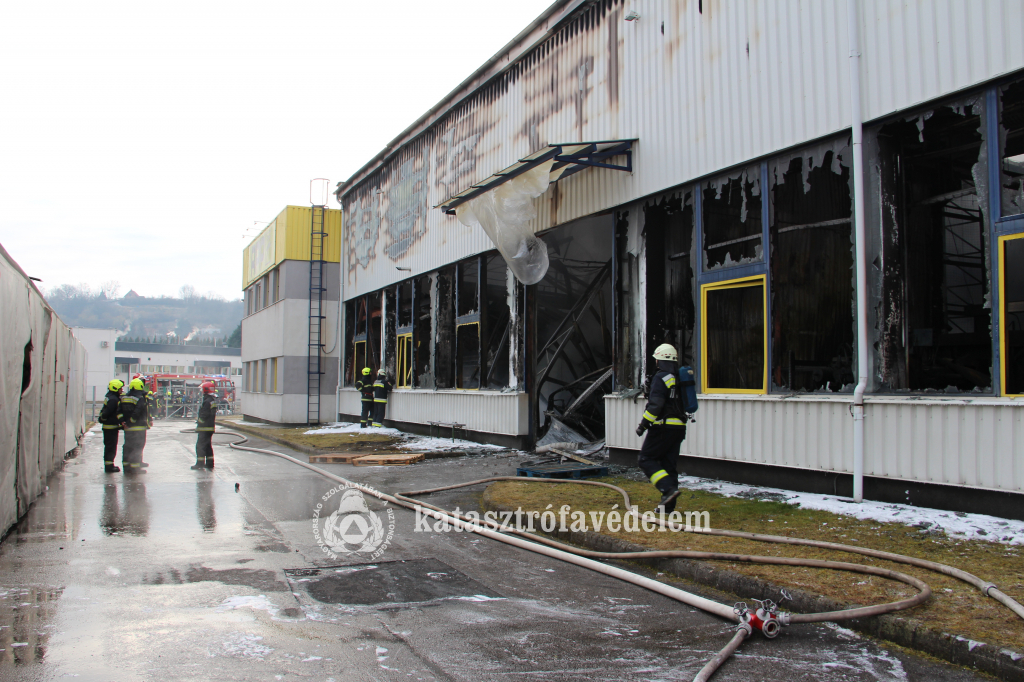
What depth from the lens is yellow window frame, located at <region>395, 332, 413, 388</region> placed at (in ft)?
66.3

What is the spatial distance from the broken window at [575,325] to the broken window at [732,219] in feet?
17.4

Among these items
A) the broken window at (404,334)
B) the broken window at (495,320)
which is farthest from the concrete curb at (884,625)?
the broken window at (404,334)

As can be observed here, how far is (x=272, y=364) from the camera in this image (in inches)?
1150

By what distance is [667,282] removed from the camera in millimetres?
11070

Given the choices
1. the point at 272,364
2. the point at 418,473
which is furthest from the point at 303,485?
the point at 272,364

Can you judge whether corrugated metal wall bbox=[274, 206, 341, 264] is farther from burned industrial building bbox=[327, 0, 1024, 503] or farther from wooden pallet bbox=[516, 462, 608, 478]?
wooden pallet bbox=[516, 462, 608, 478]

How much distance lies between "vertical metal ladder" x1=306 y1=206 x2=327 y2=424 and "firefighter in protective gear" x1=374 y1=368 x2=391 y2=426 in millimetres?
6756

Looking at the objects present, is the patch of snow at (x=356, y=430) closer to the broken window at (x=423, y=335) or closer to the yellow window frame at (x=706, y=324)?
the broken window at (x=423, y=335)

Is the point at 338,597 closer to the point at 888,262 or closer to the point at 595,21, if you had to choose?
the point at 888,262

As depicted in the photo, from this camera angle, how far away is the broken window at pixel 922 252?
7293 millimetres

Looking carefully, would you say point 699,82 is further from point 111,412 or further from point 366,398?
point 366,398

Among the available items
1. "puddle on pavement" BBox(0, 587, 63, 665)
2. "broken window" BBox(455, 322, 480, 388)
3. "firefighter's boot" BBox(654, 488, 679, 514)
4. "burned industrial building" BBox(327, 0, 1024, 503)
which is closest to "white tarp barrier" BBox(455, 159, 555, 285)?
"burned industrial building" BBox(327, 0, 1024, 503)

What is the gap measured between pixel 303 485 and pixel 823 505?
A: 7.06 meters

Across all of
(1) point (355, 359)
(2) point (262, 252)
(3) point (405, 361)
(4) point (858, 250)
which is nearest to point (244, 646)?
(4) point (858, 250)
